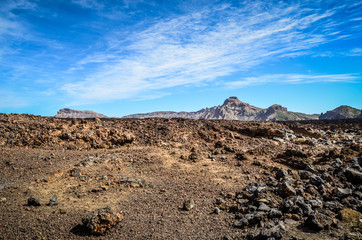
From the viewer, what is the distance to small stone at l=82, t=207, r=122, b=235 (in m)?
5.57

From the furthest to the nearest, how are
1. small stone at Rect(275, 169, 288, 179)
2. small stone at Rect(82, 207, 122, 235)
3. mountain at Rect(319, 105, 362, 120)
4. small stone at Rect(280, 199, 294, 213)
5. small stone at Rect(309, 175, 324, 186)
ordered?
mountain at Rect(319, 105, 362, 120), small stone at Rect(275, 169, 288, 179), small stone at Rect(309, 175, 324, 186), small stone at Rect(280, 199, 294, 213), small stone at Rect(82, 207, 122, 235)

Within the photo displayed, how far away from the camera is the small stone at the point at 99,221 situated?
557 centimetres

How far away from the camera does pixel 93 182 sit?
8156 millimetres

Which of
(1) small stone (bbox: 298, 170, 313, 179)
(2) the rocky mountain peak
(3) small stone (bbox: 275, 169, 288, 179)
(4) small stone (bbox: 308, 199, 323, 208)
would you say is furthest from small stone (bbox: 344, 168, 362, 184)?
(2) the rocky mountain peak

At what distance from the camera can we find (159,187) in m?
8.29

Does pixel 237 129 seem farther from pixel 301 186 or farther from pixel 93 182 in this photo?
pixel 93 182

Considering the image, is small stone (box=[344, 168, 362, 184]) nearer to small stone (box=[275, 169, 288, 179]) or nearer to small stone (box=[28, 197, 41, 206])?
small stone (box=[275, 169, 288, 179])

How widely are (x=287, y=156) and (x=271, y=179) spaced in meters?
4.28

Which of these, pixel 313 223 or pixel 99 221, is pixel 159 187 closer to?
pixel 99 221

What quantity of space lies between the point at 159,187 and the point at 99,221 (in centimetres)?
296

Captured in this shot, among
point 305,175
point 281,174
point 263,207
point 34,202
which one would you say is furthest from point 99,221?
point 305,175

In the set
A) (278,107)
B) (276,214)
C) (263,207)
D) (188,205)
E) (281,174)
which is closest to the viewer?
(276,214)

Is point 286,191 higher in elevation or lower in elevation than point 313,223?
higher

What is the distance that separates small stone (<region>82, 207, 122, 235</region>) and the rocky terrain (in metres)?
0.02
